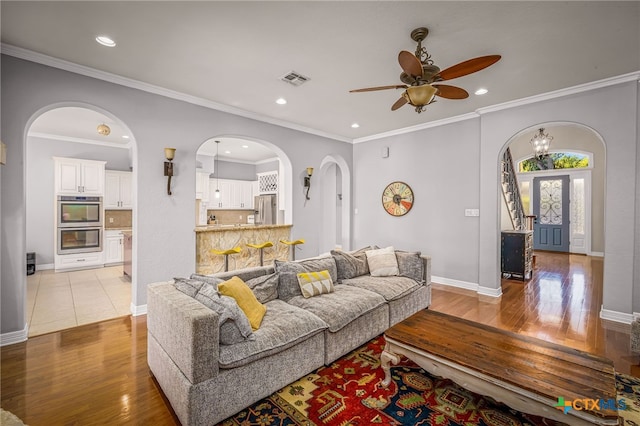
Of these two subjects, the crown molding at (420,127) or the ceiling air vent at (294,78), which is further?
the crown molding at (420,127)

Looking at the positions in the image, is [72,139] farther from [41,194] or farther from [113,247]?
[113,247]

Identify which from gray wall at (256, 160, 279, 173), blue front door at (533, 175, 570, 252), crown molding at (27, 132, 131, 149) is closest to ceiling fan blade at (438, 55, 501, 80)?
gray wall at (256, 160, 279, 173)

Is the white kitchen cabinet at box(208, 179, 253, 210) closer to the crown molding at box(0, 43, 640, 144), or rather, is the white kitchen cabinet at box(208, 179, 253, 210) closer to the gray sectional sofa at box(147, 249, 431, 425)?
the crown molding at box(0, 43, 640, 144)

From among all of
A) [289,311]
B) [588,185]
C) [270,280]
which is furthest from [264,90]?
[588,185]

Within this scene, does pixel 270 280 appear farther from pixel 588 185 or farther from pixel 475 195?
pixel 588 185

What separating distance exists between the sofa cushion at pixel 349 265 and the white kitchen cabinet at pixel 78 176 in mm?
6061

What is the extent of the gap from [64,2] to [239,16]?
1333 mm

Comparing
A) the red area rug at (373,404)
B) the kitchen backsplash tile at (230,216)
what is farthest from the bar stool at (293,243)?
the kitchen backsplash tile at (230,216)

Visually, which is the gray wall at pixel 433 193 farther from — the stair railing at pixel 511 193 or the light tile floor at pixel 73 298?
the light tile floor at pixel 73 298

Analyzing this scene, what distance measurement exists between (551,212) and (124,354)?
11.0m

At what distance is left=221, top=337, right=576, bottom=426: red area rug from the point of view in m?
1.89

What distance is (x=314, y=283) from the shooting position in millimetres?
2998

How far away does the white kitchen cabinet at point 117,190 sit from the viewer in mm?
6883

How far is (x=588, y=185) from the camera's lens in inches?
317
